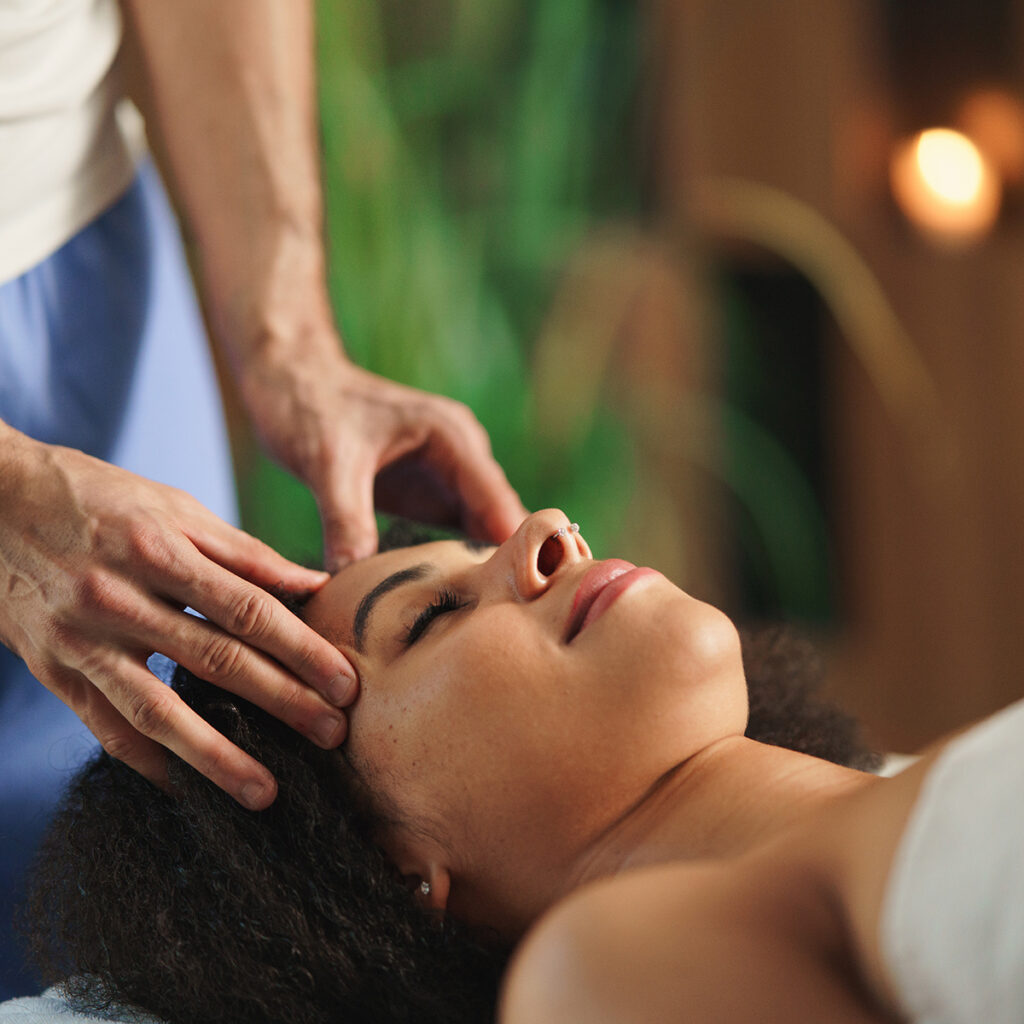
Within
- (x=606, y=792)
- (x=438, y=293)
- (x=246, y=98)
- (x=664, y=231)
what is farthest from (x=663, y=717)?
(x=664, y=231)

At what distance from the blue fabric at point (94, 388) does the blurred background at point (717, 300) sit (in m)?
0.74

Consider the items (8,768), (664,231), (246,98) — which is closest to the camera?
(8,768)

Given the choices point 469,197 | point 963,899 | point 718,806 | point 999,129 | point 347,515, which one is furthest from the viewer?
point 469,197

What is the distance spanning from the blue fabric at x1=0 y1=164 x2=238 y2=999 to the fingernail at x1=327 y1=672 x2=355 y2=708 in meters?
0.51

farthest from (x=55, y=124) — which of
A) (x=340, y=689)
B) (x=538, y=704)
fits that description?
(x=538, y=704)

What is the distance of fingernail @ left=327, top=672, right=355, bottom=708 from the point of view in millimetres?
1051

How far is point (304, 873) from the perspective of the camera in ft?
3.39

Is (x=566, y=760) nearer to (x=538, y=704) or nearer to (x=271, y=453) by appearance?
(x=538, y=704)

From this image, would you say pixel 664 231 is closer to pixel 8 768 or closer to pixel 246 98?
pixel 246 98

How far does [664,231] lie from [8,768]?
2.27m

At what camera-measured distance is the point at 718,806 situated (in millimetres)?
948

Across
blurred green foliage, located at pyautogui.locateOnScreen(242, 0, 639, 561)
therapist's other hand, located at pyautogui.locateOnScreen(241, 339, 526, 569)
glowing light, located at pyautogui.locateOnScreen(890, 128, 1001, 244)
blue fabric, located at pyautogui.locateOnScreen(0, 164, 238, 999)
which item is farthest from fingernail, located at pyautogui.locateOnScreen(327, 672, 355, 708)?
glowing light, located at pyautogui.locateOnScreen(890, 128, 1001, 244)

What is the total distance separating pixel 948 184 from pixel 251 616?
1689 millimetres

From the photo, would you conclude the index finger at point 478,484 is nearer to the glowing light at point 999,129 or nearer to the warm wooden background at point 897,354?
the glowing light at point 999,129
